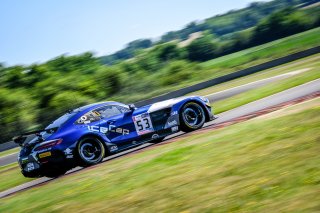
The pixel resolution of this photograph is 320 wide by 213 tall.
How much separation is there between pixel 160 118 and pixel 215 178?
5.34 meters

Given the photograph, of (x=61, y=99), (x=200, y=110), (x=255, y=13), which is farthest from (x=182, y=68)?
(x=255, y=13)

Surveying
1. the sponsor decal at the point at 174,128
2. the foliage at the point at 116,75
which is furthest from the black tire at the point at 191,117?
the foliage at the point at 116,75

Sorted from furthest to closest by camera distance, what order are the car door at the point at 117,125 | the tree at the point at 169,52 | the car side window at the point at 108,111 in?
the tree at the point at 169,52, the car side window at the point at 108,111, the car door at the point at 117,125

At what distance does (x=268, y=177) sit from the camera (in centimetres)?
513

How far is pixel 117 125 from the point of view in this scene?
10.5 metres

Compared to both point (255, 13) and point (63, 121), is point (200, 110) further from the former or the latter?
point (255, 13)

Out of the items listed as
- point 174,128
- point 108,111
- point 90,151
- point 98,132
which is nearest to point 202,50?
point 174,128

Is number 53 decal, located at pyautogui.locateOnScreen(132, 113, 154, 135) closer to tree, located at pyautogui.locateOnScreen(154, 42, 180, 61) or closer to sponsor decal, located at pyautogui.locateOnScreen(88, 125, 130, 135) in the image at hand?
sponsor decal, located at pyautogui.locateOnScreen(88, 125, 130, 135)

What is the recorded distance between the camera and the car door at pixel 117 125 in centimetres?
1032

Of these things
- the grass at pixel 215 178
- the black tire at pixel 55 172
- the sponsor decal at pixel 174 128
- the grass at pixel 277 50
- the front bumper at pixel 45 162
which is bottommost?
the grass at pixel 215 178

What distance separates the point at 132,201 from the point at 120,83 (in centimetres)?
4130

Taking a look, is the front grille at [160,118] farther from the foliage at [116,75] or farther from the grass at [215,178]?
the foliage at [116,75]

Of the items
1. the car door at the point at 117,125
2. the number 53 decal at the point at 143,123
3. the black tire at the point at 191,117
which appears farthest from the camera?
the black tire at the point at 191,117

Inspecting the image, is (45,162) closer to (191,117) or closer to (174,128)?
(174,128)
